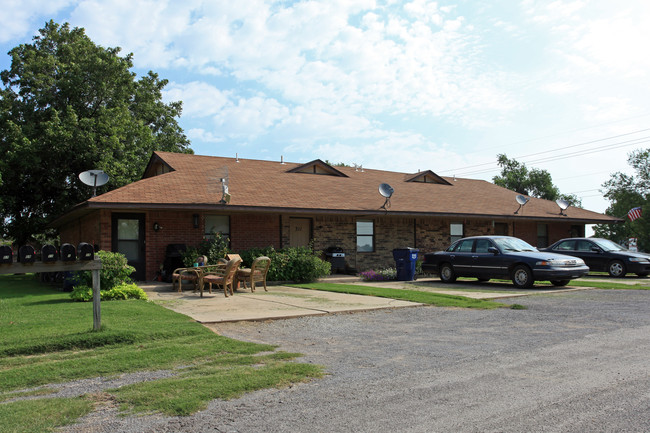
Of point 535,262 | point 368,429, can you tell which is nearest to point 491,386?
point 368,429

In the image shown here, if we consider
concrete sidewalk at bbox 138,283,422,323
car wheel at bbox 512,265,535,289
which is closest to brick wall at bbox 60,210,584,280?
concrete sidewalk at bbox 138,283,422,323

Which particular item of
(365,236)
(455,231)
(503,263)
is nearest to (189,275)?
(365,236)

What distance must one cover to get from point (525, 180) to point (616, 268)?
4247cm

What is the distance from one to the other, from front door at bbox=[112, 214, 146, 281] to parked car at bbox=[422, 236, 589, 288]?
30.4ft

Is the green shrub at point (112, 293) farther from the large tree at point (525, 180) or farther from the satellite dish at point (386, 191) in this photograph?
the large tree at point (525, 180)

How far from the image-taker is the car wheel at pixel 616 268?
18297 millimetres

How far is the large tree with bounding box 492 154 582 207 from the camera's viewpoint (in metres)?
57.7

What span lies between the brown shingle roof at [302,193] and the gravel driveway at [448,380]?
8705 mm

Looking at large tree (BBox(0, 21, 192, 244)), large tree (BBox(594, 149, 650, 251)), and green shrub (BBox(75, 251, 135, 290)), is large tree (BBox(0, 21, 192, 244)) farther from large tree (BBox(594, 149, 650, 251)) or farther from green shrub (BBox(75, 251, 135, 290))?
large tree (BBox(594, 149, 650, 251))

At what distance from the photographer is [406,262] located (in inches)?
685

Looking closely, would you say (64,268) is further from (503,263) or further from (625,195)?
(625,195)

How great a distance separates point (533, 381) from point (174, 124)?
32.1 m

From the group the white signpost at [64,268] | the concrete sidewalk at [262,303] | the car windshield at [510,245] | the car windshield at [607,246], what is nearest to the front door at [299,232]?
the concrete sidewalk at [262,303]

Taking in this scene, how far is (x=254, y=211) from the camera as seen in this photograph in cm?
1712
